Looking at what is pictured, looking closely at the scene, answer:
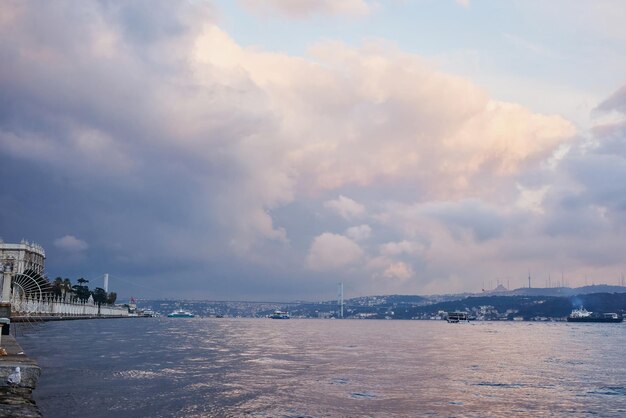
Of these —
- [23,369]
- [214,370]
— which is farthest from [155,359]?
Answer: [23,369]

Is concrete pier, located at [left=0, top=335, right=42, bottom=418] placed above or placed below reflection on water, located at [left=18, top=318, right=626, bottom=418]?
above

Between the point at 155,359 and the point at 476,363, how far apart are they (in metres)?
32.9

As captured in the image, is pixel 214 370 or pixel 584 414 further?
pixel 214 370

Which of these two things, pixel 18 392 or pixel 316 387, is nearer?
pixel 18 392

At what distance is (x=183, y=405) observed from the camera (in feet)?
96.8

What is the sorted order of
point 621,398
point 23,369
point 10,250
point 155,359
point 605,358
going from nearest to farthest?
point 23,369 → point 621,398 → point 155,359 → point 605,358 → point 10,250

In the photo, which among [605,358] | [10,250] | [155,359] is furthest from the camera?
[10,250]

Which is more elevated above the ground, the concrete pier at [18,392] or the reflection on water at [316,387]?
the concrete pier at [18,392]

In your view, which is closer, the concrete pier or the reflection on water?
the concrete pier

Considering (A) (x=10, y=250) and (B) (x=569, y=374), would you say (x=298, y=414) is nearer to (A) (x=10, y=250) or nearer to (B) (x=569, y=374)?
(B) (x=569, y=374)

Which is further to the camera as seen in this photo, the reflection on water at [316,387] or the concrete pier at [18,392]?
the reflection on water at [316,387]

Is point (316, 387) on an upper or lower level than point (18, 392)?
lower

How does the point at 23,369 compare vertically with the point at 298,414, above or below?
above

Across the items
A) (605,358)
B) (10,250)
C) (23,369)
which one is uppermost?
(10,250)
